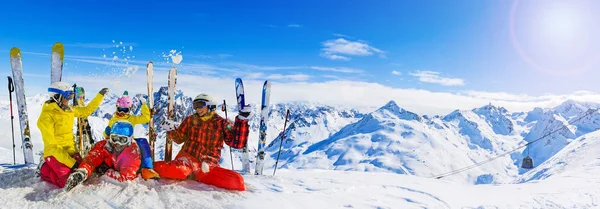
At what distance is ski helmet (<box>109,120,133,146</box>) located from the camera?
646cm

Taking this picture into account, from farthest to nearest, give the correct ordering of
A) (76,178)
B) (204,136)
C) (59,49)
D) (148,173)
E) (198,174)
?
1. (59,49)
2. (204,136)
3. (198,174)
4. (148,173)
5. (76,178)

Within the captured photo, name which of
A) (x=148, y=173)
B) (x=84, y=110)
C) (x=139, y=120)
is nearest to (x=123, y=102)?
(x=139, y=120)

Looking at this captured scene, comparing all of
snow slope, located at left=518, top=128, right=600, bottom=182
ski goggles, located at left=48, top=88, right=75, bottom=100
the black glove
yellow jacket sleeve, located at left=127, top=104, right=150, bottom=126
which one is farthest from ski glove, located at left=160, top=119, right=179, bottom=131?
snow slope, located at left=518, top=128, right=600, bottom=182

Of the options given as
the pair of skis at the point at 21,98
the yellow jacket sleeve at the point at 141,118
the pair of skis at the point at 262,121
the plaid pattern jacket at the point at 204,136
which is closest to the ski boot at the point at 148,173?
the plaid pattern jacket at the point at 204,136

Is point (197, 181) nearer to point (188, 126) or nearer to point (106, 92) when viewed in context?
point (188, 126)

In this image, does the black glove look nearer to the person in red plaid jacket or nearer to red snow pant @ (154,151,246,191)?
the person in red plaid jacket

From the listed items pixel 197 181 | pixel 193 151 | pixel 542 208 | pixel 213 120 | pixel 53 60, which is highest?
pixel 53 60

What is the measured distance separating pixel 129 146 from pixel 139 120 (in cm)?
97

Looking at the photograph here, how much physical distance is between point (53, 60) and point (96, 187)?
4.99 m

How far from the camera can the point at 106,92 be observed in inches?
311

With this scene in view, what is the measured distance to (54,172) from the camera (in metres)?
6.13

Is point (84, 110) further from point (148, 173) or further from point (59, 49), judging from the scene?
point (59, 49)

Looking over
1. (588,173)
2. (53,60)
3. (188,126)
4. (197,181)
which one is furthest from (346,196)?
(588,173)

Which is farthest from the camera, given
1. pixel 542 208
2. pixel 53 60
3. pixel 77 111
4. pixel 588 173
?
pixel 588 173
